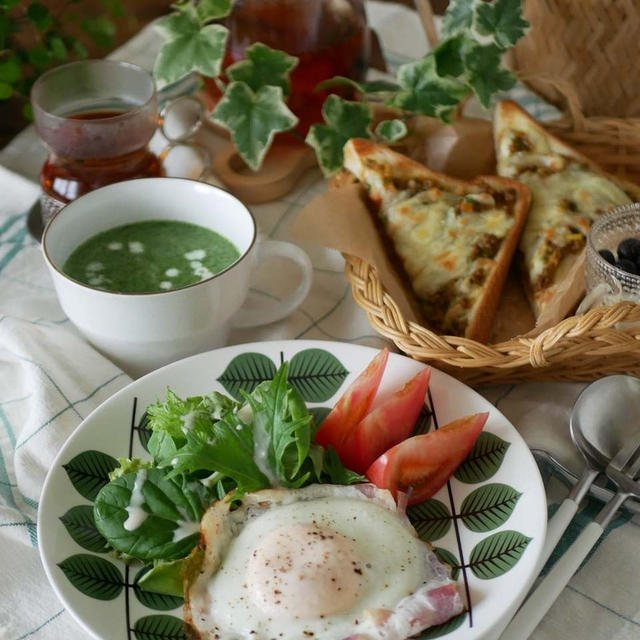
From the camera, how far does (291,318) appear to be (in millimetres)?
1938

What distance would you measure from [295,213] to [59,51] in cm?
76

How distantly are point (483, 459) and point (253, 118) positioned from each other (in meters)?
1.04

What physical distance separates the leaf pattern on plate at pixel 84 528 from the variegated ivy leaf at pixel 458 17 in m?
1.36

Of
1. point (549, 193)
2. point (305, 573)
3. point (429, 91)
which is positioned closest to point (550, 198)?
point (549, 193)

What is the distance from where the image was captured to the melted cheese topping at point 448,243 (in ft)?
6.05

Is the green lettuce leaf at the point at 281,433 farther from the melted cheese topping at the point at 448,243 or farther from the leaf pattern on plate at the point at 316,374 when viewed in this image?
the melted cheese topping at the point at 448,243

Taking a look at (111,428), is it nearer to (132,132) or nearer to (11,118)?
(132,132)

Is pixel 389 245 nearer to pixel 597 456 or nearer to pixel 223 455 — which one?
pixel 597 456

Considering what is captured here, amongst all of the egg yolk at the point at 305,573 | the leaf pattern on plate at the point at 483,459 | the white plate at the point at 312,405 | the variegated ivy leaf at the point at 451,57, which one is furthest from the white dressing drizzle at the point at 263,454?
the variegated ivy leaf at the point at 451,57

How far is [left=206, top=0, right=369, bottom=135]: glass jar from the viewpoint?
2227 millimetres

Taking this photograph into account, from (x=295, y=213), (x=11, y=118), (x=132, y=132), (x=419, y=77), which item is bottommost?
(x=11, y=118)

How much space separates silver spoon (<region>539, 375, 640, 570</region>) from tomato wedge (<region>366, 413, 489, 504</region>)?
200 mm

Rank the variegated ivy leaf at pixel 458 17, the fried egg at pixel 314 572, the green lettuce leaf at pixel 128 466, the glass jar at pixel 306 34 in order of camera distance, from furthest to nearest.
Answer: the glass jar at pixel 306 34
the variegated ivy leaf at pixel 458 17
the green lettuce leaf at pixel 128 466
the fried egg at pixel 314 572

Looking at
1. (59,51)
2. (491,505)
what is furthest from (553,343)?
(59,51)
